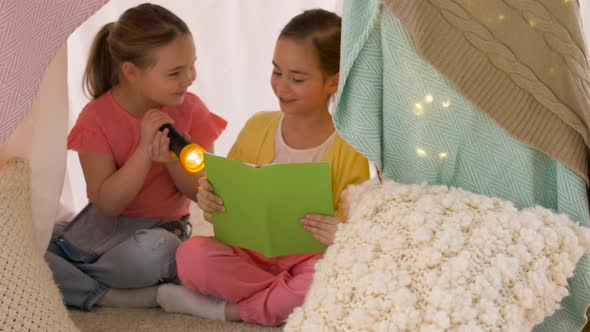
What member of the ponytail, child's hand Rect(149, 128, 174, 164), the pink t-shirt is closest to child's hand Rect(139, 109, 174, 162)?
child's hand Rect(149, 128, 174, 164)

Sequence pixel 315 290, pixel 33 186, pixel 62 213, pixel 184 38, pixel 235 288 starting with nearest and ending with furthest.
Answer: pixel 315 290, pixel 33 186, pixel 235 288, pixel 184 38, pixel 62 213

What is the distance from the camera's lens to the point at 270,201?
1.32m

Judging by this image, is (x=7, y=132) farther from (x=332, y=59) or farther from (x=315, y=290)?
(x=332, y=59)

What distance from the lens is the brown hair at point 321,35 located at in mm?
1485

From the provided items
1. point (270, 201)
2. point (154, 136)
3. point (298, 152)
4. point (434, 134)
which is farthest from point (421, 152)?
point (154, 136)

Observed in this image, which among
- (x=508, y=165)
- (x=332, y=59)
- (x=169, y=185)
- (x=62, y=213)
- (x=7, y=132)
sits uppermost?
(x=508, y=165)

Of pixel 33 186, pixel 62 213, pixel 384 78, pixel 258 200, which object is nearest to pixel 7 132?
pixel 33 186

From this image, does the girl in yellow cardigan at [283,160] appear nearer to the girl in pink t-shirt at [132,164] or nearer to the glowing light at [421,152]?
the girl in pink t-shirt at [132,164]

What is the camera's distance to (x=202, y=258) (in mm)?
1453

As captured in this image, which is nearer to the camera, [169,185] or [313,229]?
[313,229]

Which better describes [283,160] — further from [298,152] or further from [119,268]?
[119,268]

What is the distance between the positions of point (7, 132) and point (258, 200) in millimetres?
443

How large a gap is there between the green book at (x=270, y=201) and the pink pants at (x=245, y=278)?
0.16ft

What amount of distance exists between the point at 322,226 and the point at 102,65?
752 millimetres
